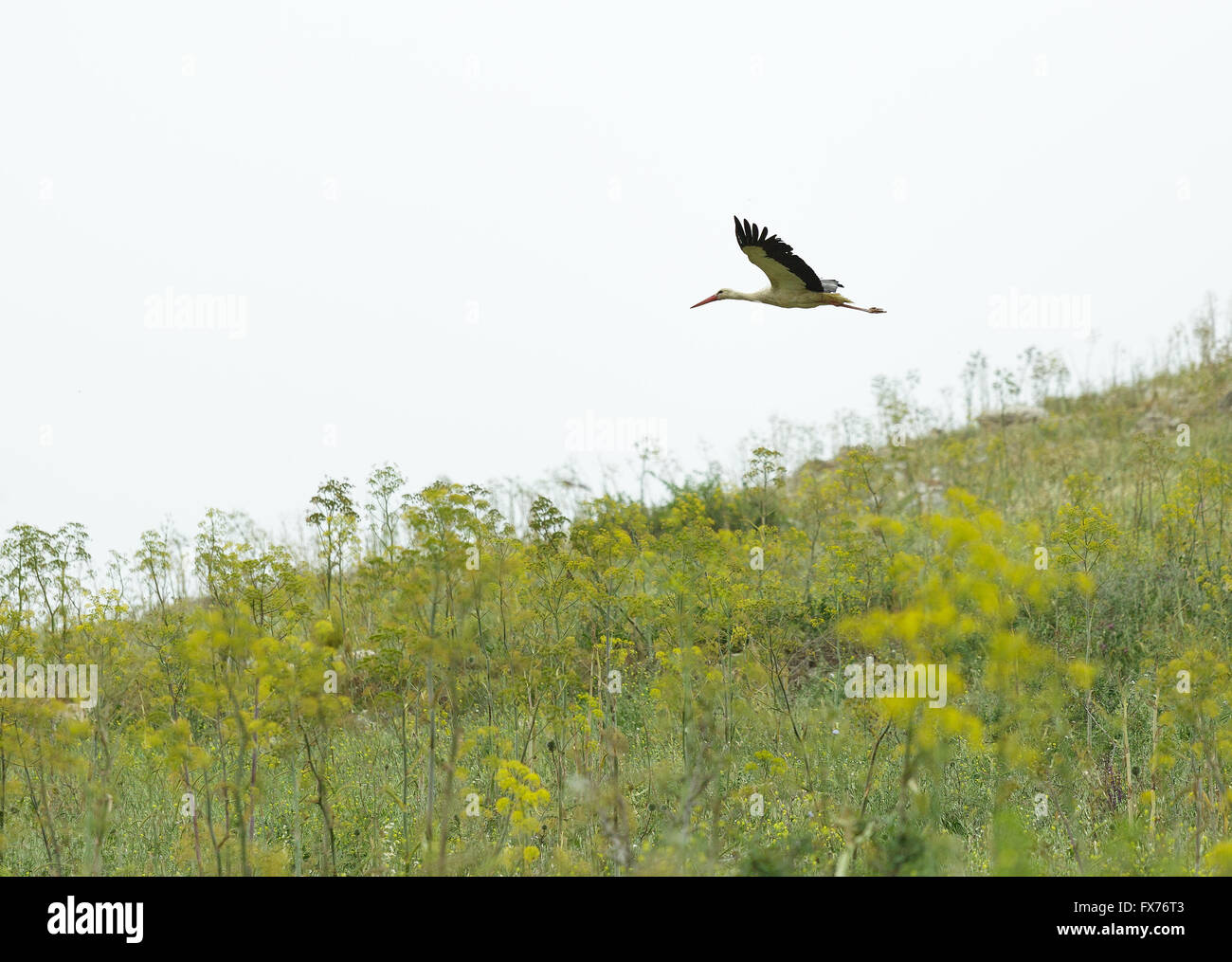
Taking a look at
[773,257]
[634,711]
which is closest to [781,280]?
[773,257]

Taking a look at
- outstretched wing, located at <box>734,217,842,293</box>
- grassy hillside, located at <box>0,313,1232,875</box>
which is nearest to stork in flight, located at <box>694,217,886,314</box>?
outstretched wing, located at <box>734,217,842,293</box>

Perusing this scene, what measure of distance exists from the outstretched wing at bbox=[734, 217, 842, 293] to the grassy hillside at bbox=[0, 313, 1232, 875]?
134 cm

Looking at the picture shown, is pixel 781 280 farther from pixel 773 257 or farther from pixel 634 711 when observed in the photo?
pixel 634 711

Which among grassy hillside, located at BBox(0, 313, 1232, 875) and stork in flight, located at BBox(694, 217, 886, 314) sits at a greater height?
stork in flight, located at BBox(694, 217, 886, 314)

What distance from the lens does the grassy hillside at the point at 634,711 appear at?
311 centimetres

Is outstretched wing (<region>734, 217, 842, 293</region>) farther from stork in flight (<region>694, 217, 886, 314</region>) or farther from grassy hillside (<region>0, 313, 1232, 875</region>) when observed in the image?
grassy hillside (<region>0, 313, 1232, 875</region>)

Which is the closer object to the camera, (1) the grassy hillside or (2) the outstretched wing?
(1) the grassy hillside

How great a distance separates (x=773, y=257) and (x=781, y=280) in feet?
1.40

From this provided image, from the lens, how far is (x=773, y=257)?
652 cm

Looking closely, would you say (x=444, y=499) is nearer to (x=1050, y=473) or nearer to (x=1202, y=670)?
(x=1202, y=670)

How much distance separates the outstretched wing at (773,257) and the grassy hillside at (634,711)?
1.34 m

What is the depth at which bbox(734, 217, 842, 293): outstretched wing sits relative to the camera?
21.1ft

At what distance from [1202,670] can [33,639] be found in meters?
5.64
